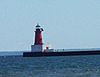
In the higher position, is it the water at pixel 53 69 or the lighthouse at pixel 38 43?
the lighthouse at pixel 38 43

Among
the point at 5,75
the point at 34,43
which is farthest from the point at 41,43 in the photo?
the point at 5,75

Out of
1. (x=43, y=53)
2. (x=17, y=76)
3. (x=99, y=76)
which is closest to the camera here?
(x=99, y=76)

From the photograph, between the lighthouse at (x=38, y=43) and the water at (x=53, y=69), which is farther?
the lighthouse at (x=38, y=43)

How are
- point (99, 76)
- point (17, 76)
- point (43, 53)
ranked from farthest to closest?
point (43, 53)
point (17, 76)
point (99, 76)

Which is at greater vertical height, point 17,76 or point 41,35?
point 41,35

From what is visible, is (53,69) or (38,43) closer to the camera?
(53,69)

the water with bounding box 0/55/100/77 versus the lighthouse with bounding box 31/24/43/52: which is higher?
the lighthouse with bounding box 31/24/43/52

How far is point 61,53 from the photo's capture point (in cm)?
9481

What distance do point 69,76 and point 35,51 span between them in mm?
47592

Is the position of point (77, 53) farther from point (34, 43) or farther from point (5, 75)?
point (5, 75)

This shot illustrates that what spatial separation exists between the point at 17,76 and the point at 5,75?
2233 mm

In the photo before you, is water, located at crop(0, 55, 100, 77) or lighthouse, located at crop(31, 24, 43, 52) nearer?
water, located at crop(0, 55, 100, 77)

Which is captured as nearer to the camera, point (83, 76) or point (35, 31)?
point (83, 76)

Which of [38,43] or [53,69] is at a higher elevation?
[38,43]
